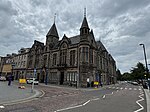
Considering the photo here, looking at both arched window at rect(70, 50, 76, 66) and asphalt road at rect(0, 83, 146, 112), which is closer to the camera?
asphalt road at rect(0, 83, 146, 112)

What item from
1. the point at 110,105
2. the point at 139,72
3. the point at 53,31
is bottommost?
the point at 110,105

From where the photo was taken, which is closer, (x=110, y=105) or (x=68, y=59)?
(x=110, y=105)

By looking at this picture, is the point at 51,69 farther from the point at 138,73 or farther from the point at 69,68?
the point at 138,73

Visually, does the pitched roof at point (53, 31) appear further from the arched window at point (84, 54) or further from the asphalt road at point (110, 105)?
the asphalt road at point (110, 105)

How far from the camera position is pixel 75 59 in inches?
1411

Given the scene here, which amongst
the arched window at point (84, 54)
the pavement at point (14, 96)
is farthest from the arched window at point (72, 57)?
the pavement at point (14, 96)

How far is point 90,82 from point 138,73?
42.5 m

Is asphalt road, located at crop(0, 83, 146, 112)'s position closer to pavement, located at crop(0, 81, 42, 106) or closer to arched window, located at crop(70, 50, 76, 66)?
pavement, located at crop(0, 81, 42, 106)

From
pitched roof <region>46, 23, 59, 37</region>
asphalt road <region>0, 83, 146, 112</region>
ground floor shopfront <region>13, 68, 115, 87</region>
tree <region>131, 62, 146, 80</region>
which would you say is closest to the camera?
asphalt road <region>0, 83, 146, 112</region>

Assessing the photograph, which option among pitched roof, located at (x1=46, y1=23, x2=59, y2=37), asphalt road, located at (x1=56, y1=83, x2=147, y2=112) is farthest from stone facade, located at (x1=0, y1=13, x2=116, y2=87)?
asphalt road, located at (x1=56, y1=83, x2=147, y2=112)

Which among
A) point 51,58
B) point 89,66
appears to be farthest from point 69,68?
point 51,58

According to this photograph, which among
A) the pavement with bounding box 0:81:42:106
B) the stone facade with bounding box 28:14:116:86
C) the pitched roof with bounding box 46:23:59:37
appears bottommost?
the pavement with bounding box 0:81:42:106

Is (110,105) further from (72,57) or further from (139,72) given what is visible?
(139,72)

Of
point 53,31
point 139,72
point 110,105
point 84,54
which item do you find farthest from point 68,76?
point 139,72
